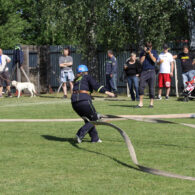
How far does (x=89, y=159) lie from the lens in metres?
8.09

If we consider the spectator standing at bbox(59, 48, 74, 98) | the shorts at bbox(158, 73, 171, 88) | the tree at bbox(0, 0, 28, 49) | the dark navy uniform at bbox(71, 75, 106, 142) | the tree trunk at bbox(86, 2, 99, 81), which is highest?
the tree at bbox(0, 0, 28, 49)

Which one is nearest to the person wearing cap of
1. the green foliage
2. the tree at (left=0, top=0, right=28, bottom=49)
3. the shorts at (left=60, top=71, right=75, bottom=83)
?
the shorts at (left=60, top=71, right=75, bottom=83)

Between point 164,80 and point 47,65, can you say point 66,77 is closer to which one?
point 164,80

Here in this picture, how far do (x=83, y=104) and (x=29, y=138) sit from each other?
136cm

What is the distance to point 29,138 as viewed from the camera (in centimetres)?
1052

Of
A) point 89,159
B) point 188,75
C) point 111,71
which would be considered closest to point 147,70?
point 188,75

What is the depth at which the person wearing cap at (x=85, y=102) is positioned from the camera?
9820 mm

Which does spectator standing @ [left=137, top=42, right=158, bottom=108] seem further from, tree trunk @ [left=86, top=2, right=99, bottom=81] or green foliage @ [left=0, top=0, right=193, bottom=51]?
tree trunk @ [left=86, top=2, right=99, bottom=81]

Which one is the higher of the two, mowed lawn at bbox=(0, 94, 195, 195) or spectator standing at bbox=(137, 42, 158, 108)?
spectator standing at bbox=(137, 42, 158, 108)

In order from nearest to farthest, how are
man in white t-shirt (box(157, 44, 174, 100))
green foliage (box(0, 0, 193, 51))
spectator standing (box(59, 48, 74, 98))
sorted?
man in white t-shirt (box(157, 44, 174, 100)), spectator standing (box(59, 48, 74, 98)), green foliage (box(0, 0, 193, 51))

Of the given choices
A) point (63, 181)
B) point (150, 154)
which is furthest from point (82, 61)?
point (63, 181)

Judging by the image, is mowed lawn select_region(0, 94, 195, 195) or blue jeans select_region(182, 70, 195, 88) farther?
blue jeans select_region(182, 70, 195, 88)

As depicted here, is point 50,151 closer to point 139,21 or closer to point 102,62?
point 139,21

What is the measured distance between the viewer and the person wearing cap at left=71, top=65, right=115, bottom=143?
9.82m
